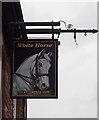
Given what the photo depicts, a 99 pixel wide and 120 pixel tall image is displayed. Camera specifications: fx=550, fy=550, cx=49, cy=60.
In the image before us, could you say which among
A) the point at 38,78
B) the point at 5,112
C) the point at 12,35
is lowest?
the point at 5,112

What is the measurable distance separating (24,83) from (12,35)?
7.40ft

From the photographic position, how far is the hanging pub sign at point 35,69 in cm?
1460

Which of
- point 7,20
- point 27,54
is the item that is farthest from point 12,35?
point 27,54

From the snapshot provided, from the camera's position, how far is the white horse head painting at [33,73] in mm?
14688

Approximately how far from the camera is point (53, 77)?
14781 mm

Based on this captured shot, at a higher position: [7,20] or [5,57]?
[7,20]

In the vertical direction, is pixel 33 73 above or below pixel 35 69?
below

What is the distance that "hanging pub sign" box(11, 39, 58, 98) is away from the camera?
47.9 feet

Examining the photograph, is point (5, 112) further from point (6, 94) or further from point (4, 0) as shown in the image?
point (4, 0)

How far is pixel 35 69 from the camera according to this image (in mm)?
14969

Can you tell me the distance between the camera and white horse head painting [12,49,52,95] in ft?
48.2

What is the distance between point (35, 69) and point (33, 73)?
0.40 feet

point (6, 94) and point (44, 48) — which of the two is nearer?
point (44, 48)

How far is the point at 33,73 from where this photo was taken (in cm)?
1495
